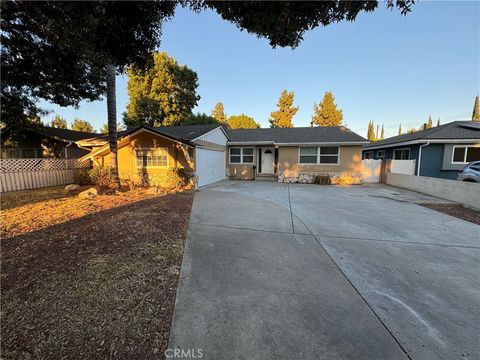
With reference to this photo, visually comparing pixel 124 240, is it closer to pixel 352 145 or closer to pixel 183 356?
pixel 183 356

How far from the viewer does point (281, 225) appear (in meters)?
5.45

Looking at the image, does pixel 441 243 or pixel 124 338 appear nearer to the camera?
pixel 124 338

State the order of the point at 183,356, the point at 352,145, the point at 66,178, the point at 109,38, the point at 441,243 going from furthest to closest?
1. the point at 352,145
2. the point at 66,178
3. the point at 441,243
4. the point at 109,38
5. the point at 183,356

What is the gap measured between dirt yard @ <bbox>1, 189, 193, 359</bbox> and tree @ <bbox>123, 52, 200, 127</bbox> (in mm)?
19267

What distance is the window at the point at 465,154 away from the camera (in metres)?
12.5

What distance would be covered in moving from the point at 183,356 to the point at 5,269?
124 inches

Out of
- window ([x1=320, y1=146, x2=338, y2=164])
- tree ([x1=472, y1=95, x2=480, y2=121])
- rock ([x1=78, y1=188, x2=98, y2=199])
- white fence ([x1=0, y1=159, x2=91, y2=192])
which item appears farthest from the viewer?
tree ([x1=472, y1=95, x2=480, y2=121])

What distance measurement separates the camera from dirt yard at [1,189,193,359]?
1.94 meters

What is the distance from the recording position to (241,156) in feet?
52.2

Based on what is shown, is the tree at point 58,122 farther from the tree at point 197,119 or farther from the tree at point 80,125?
the tree at point 197,119

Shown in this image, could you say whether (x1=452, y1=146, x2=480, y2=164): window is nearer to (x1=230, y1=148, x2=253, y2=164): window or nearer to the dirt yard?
(x1=230, y1=148, x2=253, y2=164): window

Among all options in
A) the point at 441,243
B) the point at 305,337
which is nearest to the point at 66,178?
the point at 305,337

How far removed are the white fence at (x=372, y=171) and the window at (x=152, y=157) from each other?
12.9m

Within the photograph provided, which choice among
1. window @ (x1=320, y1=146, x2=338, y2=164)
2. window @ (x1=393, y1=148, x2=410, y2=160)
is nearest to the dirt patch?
window @ (x1=320, y1=146, x2=338, y2=164)
